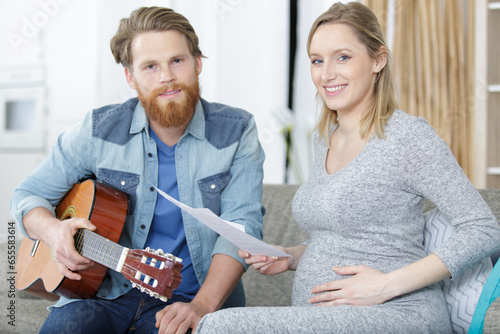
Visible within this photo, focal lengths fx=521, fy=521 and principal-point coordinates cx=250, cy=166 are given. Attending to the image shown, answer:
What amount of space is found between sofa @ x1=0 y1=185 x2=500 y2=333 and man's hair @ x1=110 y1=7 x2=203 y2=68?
69 centimetres

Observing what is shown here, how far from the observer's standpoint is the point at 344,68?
134cm

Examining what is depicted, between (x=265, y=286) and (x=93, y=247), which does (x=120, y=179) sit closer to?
(x=93, y=247)

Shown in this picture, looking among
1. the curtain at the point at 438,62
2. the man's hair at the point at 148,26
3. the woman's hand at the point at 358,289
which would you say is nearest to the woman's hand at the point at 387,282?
the woman's hand at the point at 358,289

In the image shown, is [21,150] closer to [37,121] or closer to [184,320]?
[37,121]

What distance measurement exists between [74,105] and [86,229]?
8.73 ft

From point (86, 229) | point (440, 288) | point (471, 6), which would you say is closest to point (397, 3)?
point (471, 6)

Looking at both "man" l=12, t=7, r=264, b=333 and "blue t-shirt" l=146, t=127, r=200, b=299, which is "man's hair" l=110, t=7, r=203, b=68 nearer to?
"man" l=12, t=7, r=264, b=333

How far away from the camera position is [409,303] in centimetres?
118

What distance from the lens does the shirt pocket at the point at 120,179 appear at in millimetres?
1624

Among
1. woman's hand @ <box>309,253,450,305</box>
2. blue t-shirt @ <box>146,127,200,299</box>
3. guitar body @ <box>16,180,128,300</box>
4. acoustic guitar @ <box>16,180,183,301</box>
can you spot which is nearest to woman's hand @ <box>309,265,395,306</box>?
woman's hand @ <box>309,253,450,305</box>

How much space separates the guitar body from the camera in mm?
1492

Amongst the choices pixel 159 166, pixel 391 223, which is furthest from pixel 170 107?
pixel 391 223

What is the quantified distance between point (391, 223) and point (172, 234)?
0.69 m

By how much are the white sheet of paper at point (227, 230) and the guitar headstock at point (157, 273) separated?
0.15 meters
